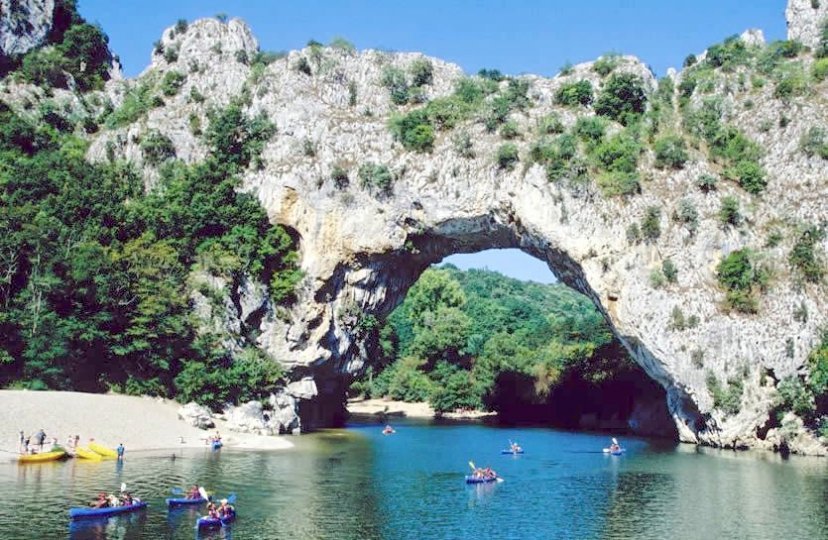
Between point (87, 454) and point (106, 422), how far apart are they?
17.8ft

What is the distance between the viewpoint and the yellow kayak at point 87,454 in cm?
3938

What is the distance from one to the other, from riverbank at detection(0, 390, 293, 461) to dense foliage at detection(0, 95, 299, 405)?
289 centimetres

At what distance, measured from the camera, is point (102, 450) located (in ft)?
133

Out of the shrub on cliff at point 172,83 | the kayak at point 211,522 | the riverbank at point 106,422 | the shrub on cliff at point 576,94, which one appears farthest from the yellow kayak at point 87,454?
the shrub on cliff at point 576,94

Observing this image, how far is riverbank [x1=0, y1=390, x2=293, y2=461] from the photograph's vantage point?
4059 centimetres

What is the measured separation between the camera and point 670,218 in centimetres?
5591

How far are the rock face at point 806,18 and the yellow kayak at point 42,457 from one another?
67649 millimetres

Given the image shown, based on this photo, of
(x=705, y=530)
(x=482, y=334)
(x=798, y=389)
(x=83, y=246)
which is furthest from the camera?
(x=482, y=334)

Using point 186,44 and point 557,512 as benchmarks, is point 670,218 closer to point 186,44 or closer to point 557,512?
point 557,512

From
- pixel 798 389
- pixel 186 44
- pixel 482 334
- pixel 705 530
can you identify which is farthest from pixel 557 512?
pixel 482 334

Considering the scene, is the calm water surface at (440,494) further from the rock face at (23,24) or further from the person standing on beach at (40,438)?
the rock face at (23,24)

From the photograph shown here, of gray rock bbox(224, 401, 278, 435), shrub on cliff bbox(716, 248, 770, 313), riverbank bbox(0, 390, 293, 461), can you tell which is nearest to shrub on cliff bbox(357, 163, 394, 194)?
gray rock bbox(224, 401, 278, 435)

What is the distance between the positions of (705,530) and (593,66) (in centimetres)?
4814

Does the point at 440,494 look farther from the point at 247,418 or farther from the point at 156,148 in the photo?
the point at 156,148
